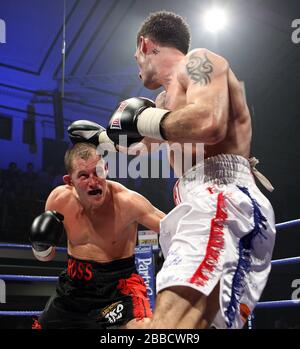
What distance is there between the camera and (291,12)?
6340mm

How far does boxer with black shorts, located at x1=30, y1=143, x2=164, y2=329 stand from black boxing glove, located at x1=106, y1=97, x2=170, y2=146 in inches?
35.0

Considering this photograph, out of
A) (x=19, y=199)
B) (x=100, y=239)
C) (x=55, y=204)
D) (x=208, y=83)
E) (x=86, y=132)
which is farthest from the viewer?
(x=19, y=199)

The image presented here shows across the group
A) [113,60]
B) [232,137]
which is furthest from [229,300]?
[113,60]

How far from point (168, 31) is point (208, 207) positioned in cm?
78

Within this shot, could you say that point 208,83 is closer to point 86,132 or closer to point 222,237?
point 222,237

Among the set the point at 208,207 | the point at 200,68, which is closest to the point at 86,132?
the point at 200,68

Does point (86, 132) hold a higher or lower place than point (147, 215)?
higher

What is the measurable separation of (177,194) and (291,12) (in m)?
5.66

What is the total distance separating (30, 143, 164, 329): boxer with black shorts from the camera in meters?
2.20

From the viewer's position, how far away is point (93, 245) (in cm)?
234

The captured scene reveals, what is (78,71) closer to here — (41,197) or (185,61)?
(41,197)

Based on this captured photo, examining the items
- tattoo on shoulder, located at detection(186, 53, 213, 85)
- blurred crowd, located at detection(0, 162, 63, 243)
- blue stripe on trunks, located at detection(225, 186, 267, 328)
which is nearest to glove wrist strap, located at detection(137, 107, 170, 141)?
tattoo on shoulder, located at detection(186, 53, 213, 85)
